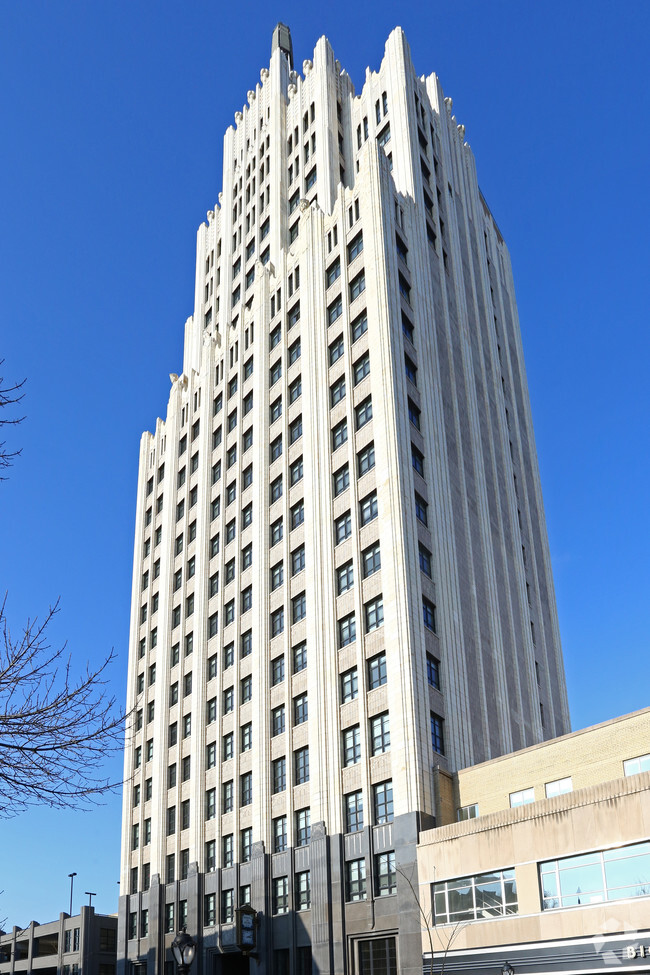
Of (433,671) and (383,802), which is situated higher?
(433,671)

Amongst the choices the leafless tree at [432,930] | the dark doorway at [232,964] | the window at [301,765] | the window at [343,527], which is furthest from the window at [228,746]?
the leafless tree at [432,930]

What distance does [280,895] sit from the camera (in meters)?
49.6

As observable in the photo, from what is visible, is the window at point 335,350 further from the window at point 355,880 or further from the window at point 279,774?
the window at point 355,880

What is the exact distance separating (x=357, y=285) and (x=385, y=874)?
35.5m

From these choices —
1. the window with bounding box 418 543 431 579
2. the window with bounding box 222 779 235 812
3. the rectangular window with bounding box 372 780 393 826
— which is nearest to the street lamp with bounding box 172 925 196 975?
the rectangular window with bounding box 372 780 393 826

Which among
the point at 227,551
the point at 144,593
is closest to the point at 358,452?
the point at 227,551

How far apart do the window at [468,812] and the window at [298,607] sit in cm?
1542

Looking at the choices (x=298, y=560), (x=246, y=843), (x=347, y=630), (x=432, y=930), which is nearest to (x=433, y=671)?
(x=347, y=630)

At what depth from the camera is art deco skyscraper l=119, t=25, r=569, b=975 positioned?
46.8m

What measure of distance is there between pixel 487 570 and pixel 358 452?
11437 mm

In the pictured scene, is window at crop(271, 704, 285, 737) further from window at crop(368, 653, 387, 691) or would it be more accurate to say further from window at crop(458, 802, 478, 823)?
window at crop(458, 802, 478, 823)

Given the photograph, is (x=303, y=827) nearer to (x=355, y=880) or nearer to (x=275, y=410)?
(x=355, y=880)

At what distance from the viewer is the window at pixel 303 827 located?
161 feet

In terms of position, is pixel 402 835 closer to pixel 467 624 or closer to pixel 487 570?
pixel 467 624
